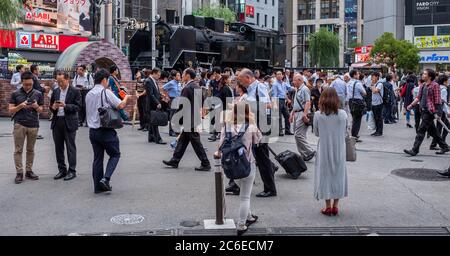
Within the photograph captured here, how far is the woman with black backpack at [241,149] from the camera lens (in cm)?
584

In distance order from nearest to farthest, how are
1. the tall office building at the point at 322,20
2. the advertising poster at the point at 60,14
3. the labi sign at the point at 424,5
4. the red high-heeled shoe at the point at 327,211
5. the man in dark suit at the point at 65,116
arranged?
the red high-heeled shoe at the point at 327,211
the man in dark suit at the point at 65,116
the advertising poster at the point at 60,14
the labi sign at the point at 424,5
the tall office building at the point at 322,20

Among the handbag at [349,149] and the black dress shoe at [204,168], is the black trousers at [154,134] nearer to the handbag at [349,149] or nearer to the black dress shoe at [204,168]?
the black dress shoe at [204,168]

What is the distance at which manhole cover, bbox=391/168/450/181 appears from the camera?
9.17 meters

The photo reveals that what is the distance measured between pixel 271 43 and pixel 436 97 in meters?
19.0

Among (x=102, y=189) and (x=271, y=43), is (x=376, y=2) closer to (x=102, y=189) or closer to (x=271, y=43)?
Answer: (x=271, y=43)

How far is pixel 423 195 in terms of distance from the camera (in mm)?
7930

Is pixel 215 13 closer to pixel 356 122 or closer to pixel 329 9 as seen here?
pixel 329 9

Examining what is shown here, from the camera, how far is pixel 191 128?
9641mm

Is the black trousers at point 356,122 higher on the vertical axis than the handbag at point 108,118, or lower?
lower

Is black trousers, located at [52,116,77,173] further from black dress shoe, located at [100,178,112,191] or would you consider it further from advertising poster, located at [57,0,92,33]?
advertising poster, located at [57,0,92,33]

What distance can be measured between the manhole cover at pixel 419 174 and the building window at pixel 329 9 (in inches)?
3371

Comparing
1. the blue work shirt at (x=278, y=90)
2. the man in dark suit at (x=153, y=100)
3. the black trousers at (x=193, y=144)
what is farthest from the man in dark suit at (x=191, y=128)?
the blue work shirt at (x=278, y=90)
